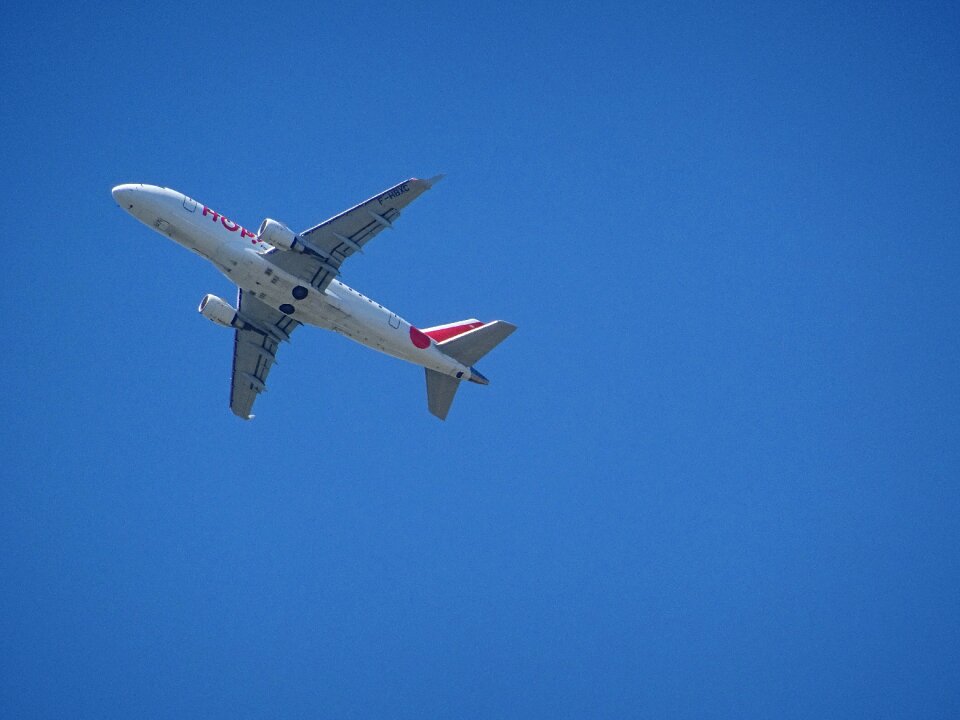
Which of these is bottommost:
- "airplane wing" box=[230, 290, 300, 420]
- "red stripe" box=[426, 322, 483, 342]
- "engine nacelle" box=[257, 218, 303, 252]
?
"airplane wing" box=[230, 290, 300, 420]

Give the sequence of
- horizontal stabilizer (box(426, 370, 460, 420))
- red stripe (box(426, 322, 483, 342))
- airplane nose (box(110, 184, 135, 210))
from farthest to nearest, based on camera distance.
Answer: horizontal stabilizer (box(426, 370, 460, 420))
red stripe (box(426, 322, 483, 342))
airplane nose (box(110, 184, 135, 210))

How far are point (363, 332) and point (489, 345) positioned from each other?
27.1 feet

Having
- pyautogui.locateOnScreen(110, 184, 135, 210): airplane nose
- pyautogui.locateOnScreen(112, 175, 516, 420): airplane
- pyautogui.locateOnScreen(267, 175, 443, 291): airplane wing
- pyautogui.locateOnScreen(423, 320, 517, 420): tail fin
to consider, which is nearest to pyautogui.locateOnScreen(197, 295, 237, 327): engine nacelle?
pyautogui.locateOnScreen(112, 175, 516, 420): airplane

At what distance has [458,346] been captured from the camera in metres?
71.9

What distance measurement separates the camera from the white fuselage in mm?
66125

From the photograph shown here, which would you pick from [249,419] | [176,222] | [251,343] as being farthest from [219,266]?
[249,419]

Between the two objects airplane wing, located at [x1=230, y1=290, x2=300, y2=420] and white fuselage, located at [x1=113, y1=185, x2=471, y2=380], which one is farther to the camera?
airplane wing, located at [x1=230, y1=290, x2=300, y2=420]

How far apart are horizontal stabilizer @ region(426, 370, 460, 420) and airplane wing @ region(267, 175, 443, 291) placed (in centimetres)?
983

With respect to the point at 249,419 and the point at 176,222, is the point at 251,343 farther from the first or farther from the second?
the point at 176,222

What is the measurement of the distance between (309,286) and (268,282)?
2.52m

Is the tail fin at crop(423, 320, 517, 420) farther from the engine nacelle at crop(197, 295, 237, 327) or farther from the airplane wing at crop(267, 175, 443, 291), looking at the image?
the engine nacelle at crop(197, 295, 237, 327)

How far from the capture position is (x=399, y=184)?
64.9 m

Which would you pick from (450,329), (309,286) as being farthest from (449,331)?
(309,286)

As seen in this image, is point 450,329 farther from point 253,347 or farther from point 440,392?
point 253,347
